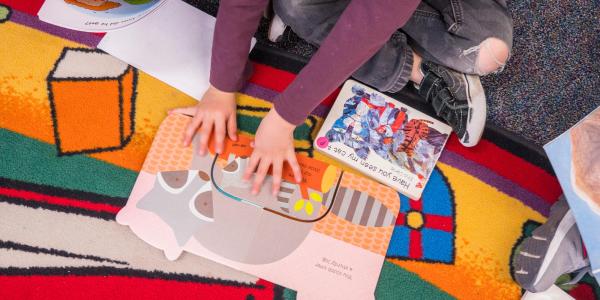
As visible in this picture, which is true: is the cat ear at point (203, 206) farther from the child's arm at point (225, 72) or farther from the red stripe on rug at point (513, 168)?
the red stripe on rug at point (513, 168)

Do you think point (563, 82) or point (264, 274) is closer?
point (264, 274)

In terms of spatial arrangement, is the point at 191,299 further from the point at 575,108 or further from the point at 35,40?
the point at 575,108

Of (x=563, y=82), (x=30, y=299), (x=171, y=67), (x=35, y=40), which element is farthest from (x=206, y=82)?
(x=563, y=82)

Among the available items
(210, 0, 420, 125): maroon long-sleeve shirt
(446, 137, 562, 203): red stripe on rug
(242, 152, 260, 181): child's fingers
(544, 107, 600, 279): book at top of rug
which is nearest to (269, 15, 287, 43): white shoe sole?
(210, 0, 420, 125): maroon long-sleeve shirt

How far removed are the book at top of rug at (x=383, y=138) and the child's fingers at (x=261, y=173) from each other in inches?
4.5

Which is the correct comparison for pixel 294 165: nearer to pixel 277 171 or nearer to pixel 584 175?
pixel 277 171

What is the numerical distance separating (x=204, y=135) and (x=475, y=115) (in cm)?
45

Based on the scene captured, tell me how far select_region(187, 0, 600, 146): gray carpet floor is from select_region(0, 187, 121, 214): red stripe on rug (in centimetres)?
41

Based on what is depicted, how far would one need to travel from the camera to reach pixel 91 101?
81 cm

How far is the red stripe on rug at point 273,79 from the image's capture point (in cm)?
86

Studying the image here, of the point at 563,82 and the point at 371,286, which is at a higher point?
the point at 563,82

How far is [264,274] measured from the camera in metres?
0.73

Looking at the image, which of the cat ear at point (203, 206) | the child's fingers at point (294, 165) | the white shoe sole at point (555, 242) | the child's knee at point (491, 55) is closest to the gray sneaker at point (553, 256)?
the white shoe sole at point (555, 242)

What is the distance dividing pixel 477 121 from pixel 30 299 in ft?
2.44
